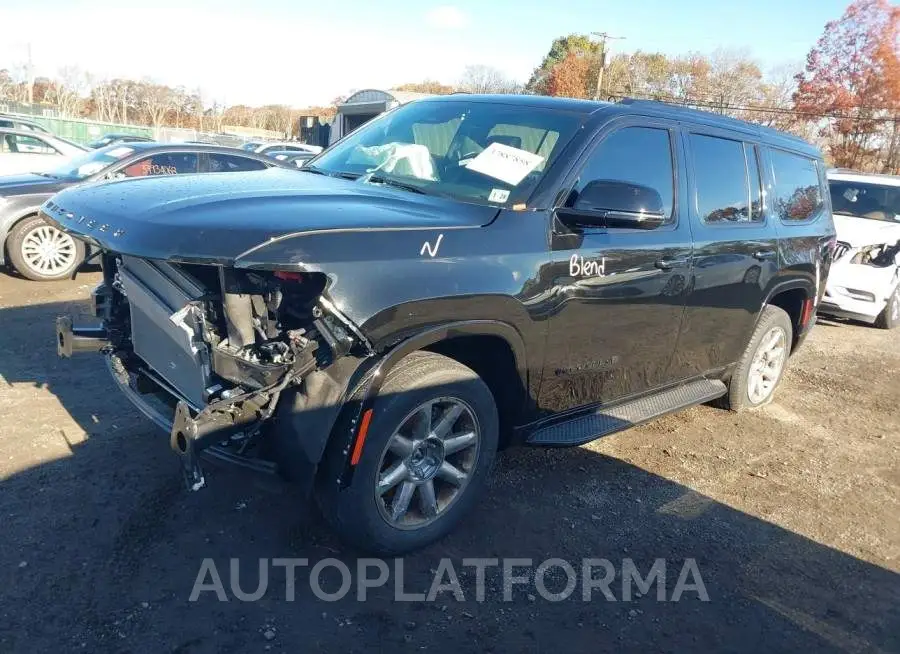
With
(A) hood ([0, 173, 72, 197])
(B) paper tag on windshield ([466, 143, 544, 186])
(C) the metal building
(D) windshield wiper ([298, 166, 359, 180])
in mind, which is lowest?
(A) hood ([0, 173, 72, 197])

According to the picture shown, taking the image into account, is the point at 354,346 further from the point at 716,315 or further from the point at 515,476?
the point at 716,315

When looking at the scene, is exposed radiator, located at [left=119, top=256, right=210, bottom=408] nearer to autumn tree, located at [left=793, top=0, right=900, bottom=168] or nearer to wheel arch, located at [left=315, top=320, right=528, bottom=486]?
wheel arch, located at [left=315, top=320, right=528, bottom=486]

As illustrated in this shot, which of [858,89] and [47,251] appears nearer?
[47,251]

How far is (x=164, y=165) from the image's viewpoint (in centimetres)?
860

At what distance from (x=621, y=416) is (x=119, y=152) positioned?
7181 millimetres

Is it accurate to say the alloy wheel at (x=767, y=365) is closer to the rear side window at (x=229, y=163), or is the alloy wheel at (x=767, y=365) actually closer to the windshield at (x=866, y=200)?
the windshield at (x=866, y=200)

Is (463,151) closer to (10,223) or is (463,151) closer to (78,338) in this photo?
(78,338)

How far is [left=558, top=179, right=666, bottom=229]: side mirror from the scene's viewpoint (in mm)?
3381

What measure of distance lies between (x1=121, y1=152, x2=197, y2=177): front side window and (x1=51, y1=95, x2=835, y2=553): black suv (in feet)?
15.4

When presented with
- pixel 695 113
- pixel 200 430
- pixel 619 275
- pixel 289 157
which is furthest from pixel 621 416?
pixel 289 157

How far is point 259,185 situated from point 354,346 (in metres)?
1.07

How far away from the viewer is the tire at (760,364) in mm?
5332

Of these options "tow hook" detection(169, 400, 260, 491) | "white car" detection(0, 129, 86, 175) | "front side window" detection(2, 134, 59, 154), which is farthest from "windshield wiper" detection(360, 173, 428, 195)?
"front side window" detection(2, 134, 59, 154)

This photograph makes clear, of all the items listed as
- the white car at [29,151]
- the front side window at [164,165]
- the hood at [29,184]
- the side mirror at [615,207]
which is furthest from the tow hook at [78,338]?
the white car at [29,151]
